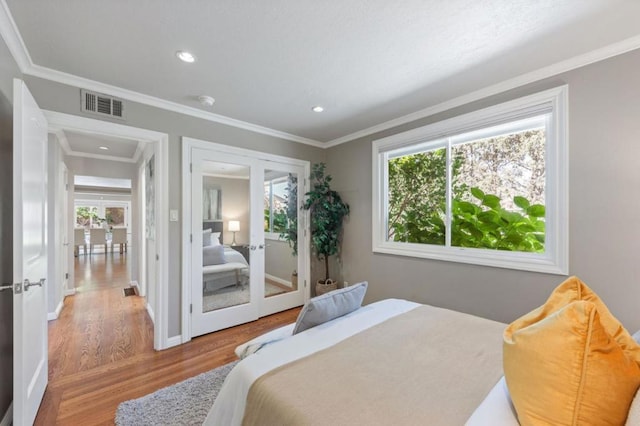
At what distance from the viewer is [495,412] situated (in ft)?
2.79

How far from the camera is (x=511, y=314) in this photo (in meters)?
2.20

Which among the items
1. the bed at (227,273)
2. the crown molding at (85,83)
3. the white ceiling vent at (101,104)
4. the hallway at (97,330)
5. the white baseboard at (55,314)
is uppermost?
the crown molding at (85,83)

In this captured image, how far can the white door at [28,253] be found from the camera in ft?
4.53

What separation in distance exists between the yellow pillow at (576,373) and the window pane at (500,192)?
1722 millimetres

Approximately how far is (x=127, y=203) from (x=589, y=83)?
13260 mm

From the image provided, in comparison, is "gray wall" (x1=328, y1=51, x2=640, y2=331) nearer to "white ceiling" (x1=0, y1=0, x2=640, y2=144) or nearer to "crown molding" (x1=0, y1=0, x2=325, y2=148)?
"white ceiling" (x1=0, y1=0, x2=640, y2=144)

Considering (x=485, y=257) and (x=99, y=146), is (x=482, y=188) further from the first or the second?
(x=99, y=146)

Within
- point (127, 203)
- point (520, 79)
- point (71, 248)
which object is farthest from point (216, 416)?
point (127, 203)

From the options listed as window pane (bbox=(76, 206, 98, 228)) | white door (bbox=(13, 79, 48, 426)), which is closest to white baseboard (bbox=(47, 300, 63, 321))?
white door (bbox=(13, 79, 48, 426))

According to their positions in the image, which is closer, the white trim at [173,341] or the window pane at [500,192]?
the window pane at [500,192]

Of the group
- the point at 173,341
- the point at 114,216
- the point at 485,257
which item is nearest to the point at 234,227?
the point at 173,341

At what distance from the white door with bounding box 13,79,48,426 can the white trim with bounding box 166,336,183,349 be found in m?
0.86

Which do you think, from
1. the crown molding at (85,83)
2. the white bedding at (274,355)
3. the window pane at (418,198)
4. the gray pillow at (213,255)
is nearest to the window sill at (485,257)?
the window pane at (418,198)

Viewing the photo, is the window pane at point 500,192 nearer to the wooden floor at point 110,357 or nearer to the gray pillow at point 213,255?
the wooden floor at point 110,357
